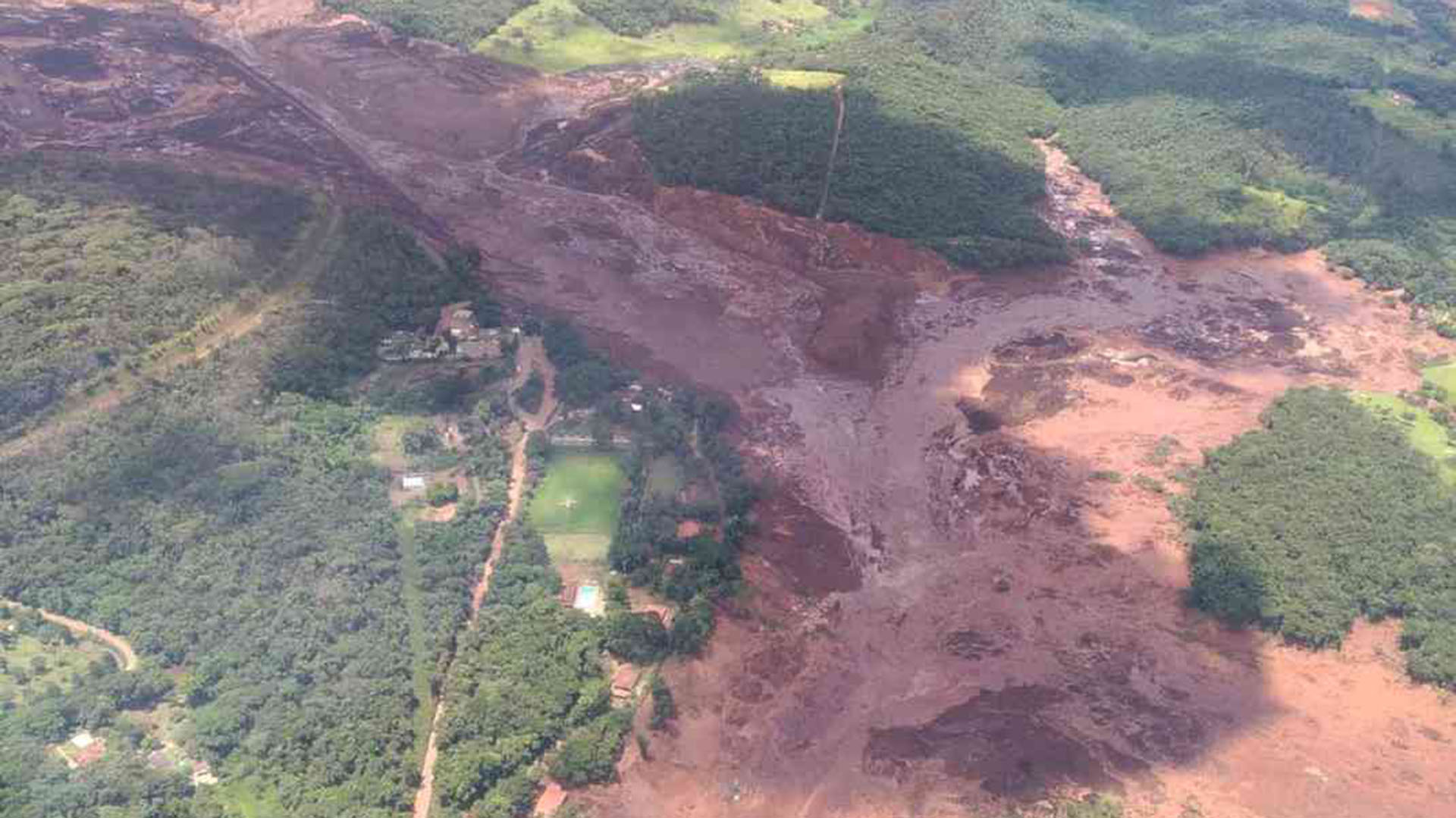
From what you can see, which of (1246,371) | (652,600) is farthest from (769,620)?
(1246,371)

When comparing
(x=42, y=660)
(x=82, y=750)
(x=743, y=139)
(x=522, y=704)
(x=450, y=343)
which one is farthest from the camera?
(x=743, y=139)

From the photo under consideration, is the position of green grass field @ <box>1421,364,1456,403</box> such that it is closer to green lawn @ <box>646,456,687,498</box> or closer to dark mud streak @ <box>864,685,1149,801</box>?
dark mud streak @ <box>864,685,1149,801</box>

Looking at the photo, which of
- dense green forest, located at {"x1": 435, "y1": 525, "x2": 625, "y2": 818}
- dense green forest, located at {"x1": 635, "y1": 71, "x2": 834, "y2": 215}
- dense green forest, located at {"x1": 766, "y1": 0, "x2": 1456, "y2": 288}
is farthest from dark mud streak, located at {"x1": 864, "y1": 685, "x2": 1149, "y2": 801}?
dense green forest, located at {"x1": 766, "y1": 0, "x2": 1456, "y2": 288}

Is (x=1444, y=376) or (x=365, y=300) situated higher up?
(x=365, y=300)

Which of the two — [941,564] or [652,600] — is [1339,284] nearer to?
[941,564]

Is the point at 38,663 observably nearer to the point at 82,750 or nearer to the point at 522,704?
the point at 82,750

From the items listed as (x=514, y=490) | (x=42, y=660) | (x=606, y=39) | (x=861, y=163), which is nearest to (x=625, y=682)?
(x=514, y=490)
